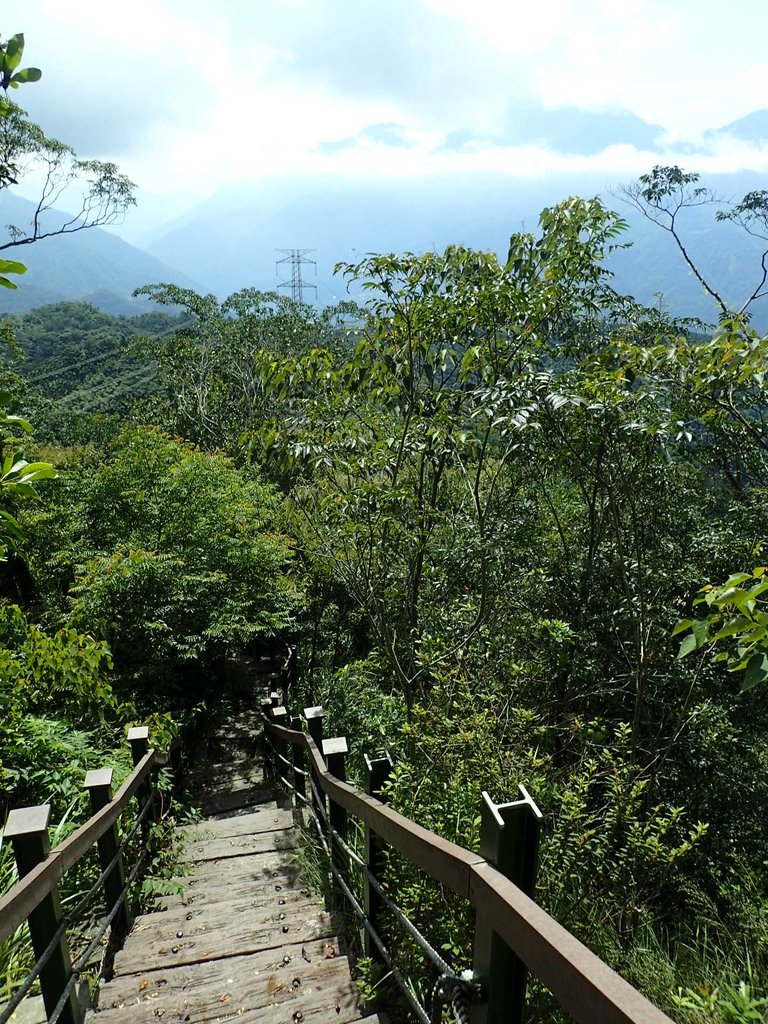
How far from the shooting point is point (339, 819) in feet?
11.2

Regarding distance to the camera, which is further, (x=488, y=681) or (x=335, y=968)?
(x=488, y=681)

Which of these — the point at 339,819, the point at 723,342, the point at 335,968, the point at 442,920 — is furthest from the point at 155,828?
the point at 723,342

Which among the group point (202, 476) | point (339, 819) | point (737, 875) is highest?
point (202, 476)

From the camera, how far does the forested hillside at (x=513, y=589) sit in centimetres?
308

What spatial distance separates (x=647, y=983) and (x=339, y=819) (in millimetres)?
1572

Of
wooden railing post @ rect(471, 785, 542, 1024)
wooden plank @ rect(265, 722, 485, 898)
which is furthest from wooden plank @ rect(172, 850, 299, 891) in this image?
wooden railing post @ rect(471, 785, 542, 1024)

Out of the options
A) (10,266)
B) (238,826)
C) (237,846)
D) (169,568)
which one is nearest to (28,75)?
(10,266)

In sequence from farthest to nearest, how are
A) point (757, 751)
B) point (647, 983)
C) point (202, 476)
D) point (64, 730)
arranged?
point (202, 476)
point (757, 751)
point (64, 730)
point (647, 983)

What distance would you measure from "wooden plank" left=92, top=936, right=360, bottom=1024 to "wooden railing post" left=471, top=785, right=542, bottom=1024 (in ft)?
4.81

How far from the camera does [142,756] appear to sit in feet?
13.6

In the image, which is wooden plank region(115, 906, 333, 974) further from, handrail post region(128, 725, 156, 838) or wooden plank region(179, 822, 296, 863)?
wooden plank region(179, 822, 296, 863)

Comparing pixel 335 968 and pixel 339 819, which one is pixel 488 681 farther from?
pixel 335 968

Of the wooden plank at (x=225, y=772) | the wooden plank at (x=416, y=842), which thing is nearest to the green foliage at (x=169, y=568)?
the wooden plank at (x=225, y=772)

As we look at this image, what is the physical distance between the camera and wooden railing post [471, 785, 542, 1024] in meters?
1.33
